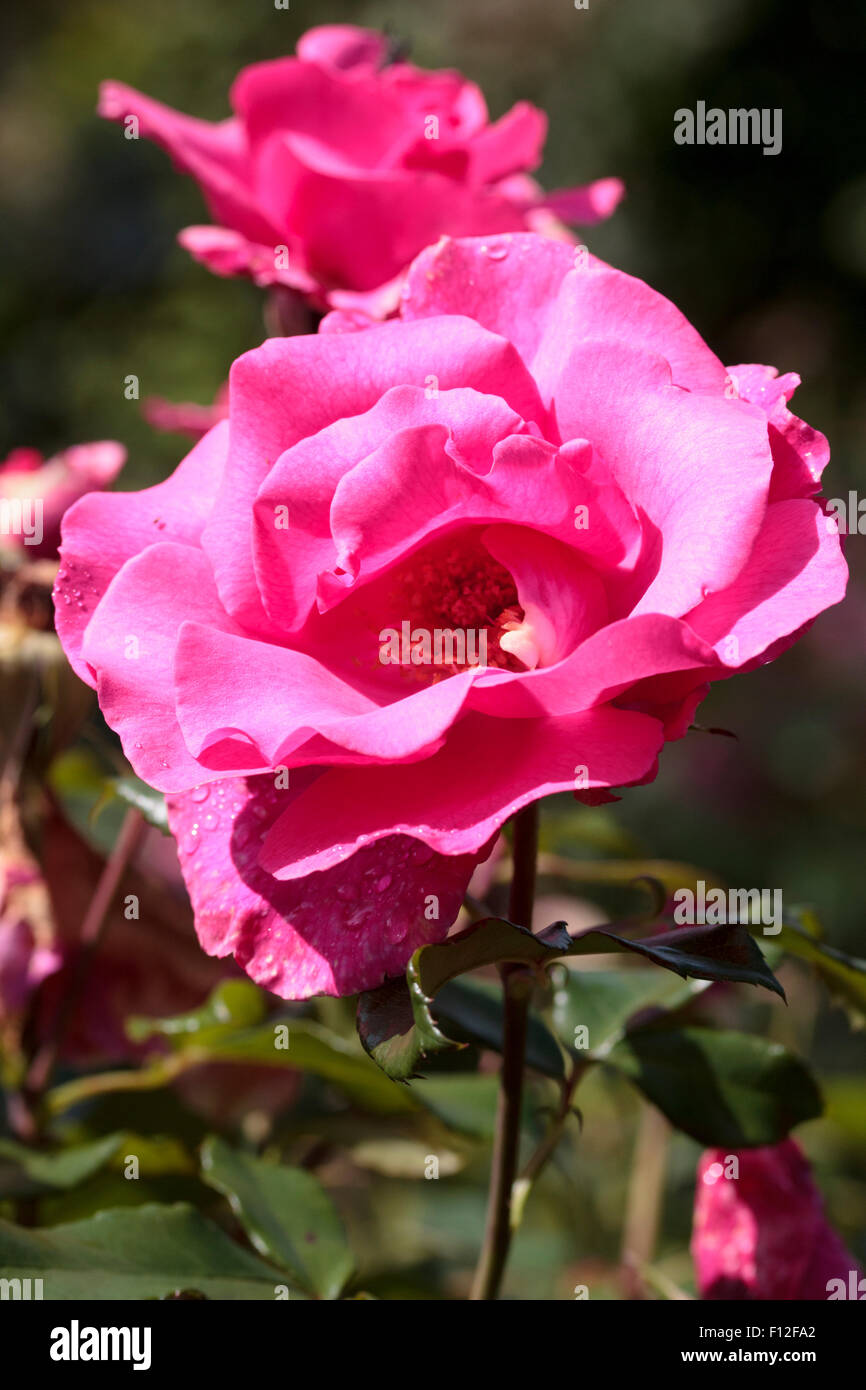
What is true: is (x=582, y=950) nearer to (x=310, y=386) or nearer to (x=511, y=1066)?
(x=511, y=1066)

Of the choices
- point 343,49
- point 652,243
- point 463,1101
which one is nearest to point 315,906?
point 463,1101

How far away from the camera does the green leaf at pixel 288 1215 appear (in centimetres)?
51

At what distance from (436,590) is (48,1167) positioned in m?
0.33

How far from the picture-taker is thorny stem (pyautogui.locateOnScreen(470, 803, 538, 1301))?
400mm

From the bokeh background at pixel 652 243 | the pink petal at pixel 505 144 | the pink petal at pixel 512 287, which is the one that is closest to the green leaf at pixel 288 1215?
the pink petal at pixel 512 287

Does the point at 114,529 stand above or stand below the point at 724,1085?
above

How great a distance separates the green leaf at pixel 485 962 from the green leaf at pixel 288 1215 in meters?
0.19

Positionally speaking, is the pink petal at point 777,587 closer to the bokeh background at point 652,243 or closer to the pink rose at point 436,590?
the pink rose at point 436,590

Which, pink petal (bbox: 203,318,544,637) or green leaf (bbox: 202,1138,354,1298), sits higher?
pink petal (bbox: 203,318,544,637)

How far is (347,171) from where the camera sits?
58 centimetres

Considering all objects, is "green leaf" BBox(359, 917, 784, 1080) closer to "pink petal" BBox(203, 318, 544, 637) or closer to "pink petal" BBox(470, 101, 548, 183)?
"pink petal" BBox(203, 318, 544, 637)

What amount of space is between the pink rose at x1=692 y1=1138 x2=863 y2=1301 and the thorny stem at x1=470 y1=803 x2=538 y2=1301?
12cm

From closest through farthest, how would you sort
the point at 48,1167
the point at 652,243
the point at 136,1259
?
the point at 136,1259
the point at 48,1167
the point at 652,243

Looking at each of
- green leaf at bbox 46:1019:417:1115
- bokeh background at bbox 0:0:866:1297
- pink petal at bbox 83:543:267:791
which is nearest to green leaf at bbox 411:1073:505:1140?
green leaf at bbox 46:1019:417:1115
